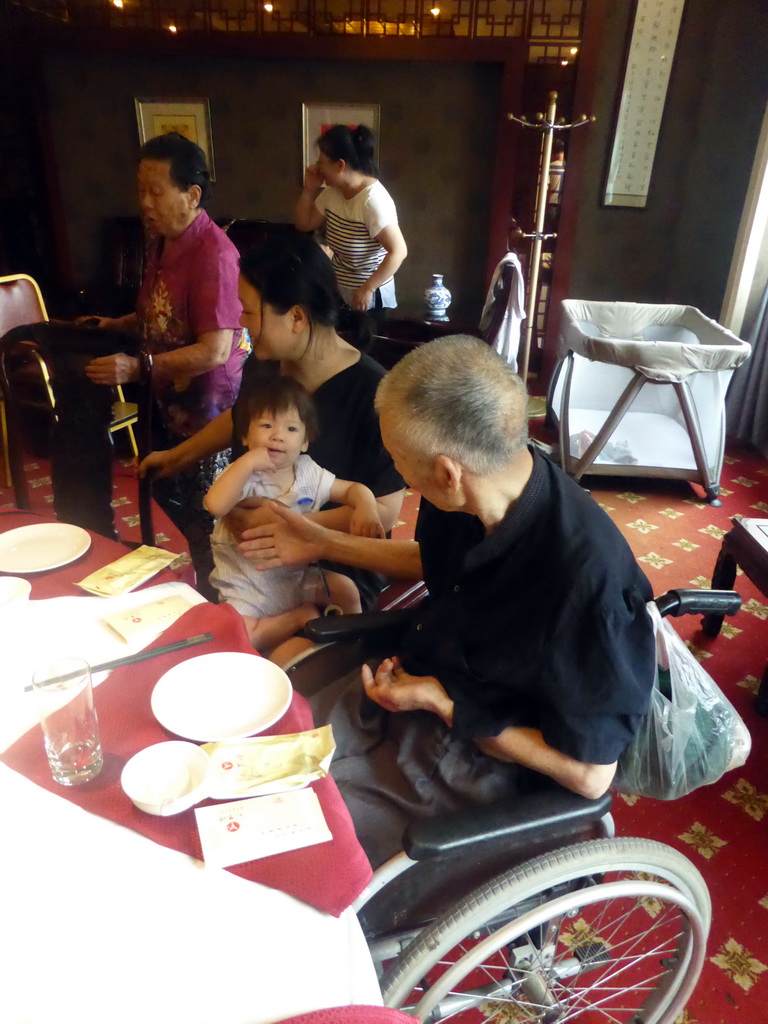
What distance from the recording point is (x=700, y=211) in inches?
184

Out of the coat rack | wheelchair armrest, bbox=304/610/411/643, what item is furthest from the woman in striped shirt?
wheelchair armrest, bbox=304/610/411/643

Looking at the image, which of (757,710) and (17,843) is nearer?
(17,843)

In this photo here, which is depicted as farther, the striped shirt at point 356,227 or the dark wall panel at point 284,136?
the dark wall panel at point 284,136

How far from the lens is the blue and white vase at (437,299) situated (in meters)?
4.39

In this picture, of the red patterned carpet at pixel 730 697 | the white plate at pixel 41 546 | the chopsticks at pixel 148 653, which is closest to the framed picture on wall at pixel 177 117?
the red patterned carpet at pixel 730 697

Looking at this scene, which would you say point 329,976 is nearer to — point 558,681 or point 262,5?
point 558,681

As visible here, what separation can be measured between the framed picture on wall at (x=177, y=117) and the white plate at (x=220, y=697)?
4.31m

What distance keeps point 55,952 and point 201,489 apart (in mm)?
1436

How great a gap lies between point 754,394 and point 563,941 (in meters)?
A: 3.64

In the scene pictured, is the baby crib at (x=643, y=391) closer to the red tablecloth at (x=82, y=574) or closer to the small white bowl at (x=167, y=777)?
the red tablecloth at (x=82, y=574)

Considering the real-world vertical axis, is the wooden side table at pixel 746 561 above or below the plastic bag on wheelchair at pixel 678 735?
below

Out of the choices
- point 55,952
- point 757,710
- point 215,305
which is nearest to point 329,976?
point 55,952

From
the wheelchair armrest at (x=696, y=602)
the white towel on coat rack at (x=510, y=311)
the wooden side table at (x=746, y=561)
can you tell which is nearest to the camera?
the wheelchair armrest at (x=696, y=602)

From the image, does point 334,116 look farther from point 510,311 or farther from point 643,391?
point 643,391
